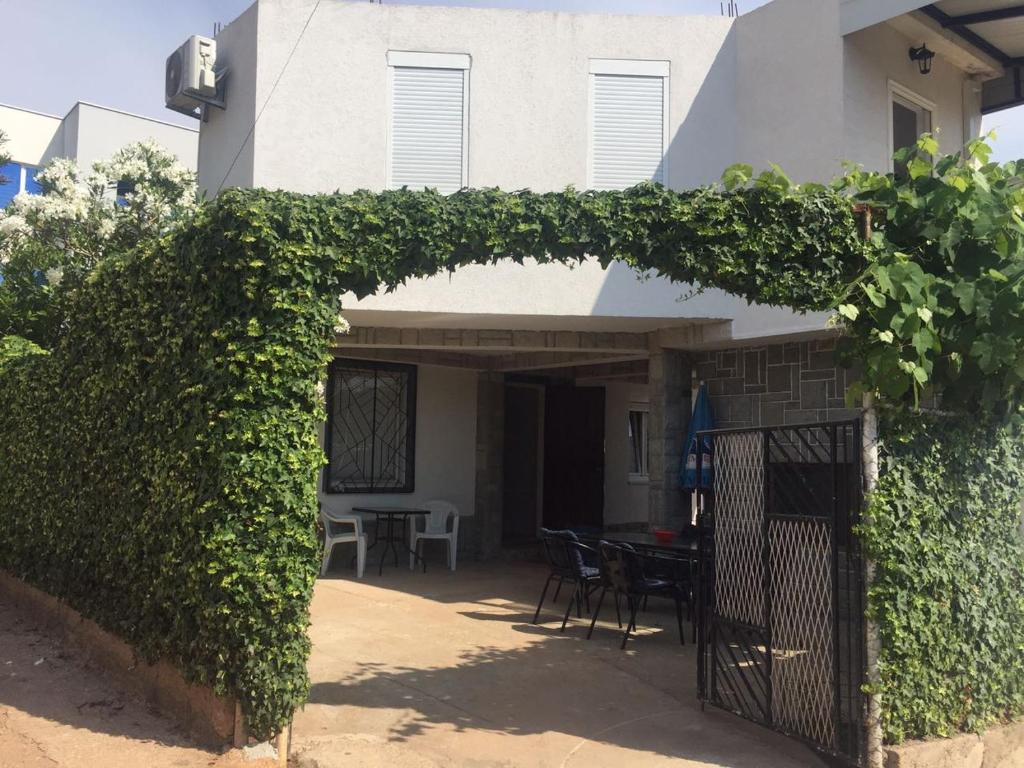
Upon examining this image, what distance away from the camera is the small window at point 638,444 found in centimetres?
1488

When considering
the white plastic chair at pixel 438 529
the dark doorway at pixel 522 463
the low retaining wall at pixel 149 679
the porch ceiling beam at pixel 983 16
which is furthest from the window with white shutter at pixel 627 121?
the low retaining wall at pixel 149 679

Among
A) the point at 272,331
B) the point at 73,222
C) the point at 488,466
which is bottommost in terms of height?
the point at 488,466

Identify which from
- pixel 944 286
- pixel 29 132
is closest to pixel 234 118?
pixel 944 286

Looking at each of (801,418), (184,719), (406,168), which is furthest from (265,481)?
(801,418)

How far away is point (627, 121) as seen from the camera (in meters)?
9.22

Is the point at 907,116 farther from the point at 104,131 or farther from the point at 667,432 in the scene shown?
the point at 104,131

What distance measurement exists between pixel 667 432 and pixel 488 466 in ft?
10.3

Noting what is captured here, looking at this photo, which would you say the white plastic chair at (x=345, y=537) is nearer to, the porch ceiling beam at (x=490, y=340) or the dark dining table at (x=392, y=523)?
the dark dining table at (x=392, y=523)

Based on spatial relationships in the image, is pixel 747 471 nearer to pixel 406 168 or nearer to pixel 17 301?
pixel 406 168

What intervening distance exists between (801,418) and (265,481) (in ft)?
21.0

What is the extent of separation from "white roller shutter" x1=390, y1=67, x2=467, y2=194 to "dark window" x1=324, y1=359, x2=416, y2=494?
310 centimetres

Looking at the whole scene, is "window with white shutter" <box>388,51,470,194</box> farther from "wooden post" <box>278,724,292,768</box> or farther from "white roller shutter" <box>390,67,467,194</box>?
"wooden post" <box>278,724,292,768</box>

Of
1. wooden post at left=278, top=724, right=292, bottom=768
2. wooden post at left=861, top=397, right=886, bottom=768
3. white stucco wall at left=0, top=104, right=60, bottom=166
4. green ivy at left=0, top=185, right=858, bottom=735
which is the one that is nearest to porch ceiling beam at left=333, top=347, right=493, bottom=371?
green ivy at left=0, top=185, right=858, bottom=735

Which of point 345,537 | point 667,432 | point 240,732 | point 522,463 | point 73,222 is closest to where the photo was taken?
point 240,732
